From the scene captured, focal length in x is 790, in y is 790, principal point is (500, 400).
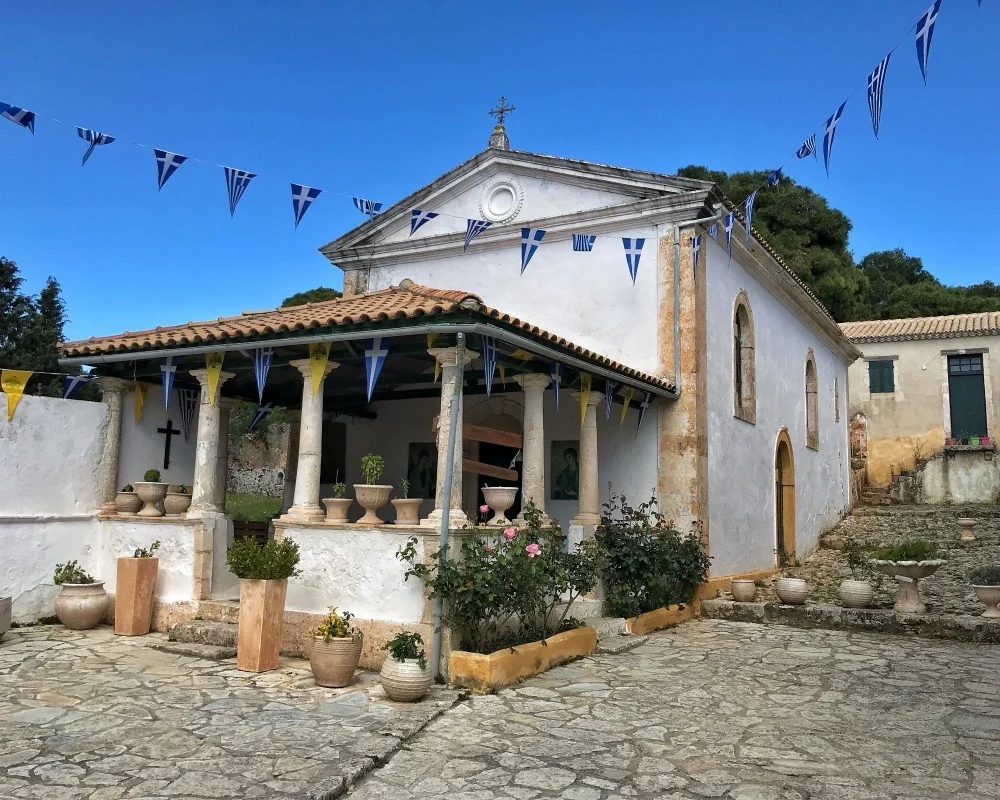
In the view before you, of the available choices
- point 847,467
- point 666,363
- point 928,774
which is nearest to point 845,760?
point 928,774

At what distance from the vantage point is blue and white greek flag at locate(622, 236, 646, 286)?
9.89m

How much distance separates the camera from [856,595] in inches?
383

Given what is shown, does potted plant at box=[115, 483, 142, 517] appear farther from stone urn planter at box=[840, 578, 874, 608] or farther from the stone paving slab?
stone urn planter at box=[840, 578, 874, 608]

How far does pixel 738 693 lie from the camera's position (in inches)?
252

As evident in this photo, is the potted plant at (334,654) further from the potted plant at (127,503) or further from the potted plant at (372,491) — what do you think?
the potted plant at (127,503)

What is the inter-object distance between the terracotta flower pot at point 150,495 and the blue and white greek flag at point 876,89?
25.6 ft

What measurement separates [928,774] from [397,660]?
350cm

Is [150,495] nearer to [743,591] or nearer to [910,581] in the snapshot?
[743,591]

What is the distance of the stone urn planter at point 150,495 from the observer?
8766 mm

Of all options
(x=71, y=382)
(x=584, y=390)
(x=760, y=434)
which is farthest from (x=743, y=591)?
(x=71, y=382)

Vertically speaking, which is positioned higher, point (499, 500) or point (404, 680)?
point (499, 500)

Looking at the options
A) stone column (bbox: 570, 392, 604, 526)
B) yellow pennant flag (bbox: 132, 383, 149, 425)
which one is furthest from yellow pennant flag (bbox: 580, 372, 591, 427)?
yellow pennant flag (bbox: 132, 383, 149, 425)

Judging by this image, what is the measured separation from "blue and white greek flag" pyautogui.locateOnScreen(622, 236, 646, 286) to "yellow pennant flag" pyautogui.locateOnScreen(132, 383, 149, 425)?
6.14 m

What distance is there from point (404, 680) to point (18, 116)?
564 centimetres
